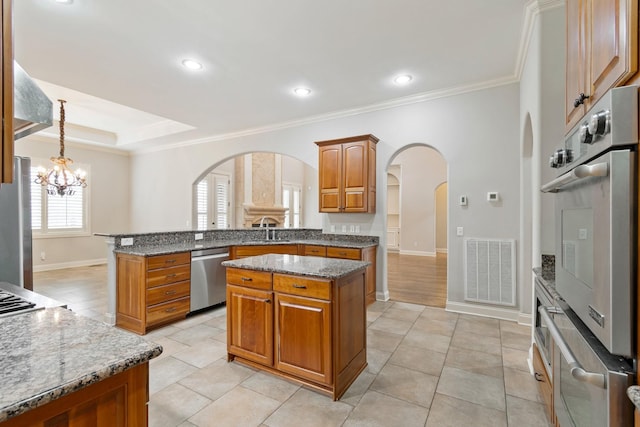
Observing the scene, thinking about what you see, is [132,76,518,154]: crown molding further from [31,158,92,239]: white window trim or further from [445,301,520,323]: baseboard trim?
[445,301,520,323]: baseboard trim

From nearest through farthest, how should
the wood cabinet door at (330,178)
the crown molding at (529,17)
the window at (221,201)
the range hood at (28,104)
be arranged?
the range hood at (28,104)
the crown molding at (529,17)
the wood cabinet door at (330,178)
the window at (221,201)

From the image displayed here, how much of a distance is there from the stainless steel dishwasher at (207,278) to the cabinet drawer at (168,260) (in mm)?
100

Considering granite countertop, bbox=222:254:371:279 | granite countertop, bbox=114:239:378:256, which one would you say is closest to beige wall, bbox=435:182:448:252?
granite countertop, bbox=114:239:378:256

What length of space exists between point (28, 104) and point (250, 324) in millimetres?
1974

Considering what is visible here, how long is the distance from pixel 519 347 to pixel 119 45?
198 inches

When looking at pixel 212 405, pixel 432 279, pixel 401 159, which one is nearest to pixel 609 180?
pixel 212 405

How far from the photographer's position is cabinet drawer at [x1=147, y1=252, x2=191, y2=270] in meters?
3.34

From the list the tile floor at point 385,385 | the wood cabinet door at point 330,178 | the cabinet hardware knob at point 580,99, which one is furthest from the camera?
the wood cabinet door at point 330,178

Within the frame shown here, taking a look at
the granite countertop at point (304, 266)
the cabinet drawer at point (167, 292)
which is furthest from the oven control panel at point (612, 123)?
the cabinet drawer at point (167, 292)

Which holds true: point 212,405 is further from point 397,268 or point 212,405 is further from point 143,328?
point 397,268

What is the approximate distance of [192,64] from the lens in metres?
3.36

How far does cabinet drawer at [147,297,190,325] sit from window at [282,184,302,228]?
6.84 m

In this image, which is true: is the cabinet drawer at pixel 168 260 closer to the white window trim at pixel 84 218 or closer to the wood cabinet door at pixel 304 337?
the wood cabinet door at pixel 304 337

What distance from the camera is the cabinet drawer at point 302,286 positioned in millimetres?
2109
